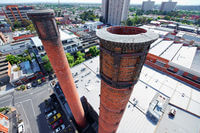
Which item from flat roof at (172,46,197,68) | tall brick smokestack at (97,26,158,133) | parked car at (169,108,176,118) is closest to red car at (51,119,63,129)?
tall brick smokestack at (97,26,158,133)

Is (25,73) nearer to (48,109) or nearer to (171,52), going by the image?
(48,109)

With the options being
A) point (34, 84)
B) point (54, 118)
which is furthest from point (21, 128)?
point (34, 84)

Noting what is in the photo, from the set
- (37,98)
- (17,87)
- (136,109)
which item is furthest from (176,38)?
(17,87)

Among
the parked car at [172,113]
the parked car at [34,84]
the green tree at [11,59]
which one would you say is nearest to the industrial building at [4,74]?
the green tree at [11,59]

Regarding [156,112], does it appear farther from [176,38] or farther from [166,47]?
[176,38]

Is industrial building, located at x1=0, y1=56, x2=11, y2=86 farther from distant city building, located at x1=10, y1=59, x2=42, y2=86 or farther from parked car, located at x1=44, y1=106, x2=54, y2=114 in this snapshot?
parked car, located at x1=44, y1=106, x2=54, y2=114

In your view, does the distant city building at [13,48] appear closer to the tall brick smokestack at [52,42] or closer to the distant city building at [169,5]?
the tall brick smokestack at [52,42]
